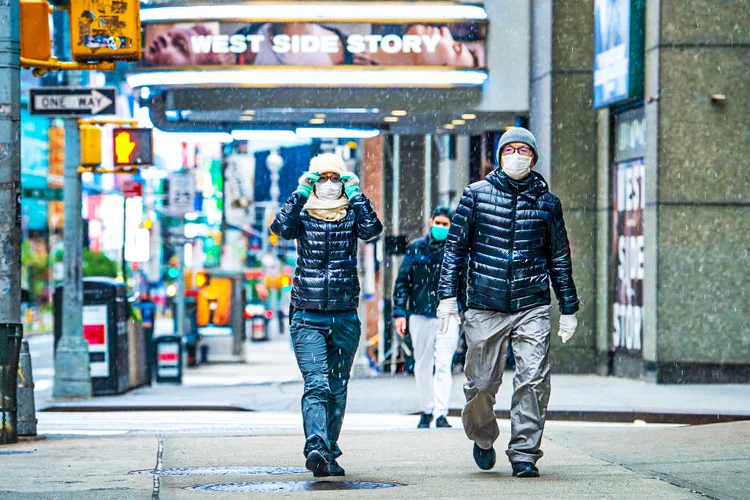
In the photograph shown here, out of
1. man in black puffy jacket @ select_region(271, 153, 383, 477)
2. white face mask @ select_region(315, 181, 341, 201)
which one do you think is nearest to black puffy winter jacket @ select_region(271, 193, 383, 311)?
man in black puffy jacket @ select_region(271, 153, 383, 477)

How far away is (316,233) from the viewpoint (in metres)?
9.23

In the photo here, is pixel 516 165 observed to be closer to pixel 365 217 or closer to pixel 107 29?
pixel 365 217

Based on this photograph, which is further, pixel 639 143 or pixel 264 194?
pixel 264 194

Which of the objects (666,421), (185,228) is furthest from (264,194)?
(666,421)

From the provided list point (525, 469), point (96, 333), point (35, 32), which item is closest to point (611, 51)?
point (96, 333)

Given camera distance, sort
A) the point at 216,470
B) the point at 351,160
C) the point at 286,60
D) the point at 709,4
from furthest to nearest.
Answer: the point at 351,160, the point at 286,60, the point at 709,4, the point at 216,470

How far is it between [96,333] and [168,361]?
19.4ft

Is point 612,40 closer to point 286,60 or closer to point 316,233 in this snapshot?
point 286,60

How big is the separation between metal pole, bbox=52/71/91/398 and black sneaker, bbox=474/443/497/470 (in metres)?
11.6

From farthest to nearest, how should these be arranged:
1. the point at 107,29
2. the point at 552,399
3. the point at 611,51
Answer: the point at 611,51, the point at 552,399, the point at 107,29

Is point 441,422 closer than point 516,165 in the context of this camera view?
No

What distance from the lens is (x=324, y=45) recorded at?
22.3 m

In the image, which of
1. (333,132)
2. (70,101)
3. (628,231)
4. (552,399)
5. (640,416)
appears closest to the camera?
(640,416)

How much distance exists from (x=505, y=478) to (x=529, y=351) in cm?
76
